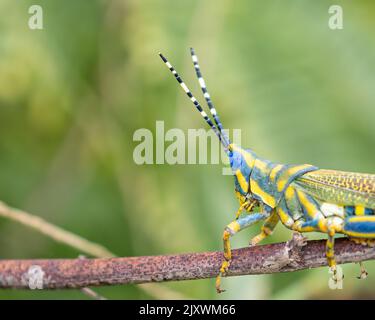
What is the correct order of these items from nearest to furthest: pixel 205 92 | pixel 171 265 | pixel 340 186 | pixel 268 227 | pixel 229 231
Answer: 1. pixel 171 265
2. pixel 229 231
3. pixel 340 186
4. pixel 268 227
5. pixel 205 92

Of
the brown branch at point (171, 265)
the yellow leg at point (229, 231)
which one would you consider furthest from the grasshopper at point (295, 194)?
the brown branch at point (171, 265)

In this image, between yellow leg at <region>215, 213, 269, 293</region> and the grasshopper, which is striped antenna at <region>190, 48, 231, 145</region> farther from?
yellow leg at <region>215, 213, 269, 293</region>

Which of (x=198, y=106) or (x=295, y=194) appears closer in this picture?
(x=295, y=194)

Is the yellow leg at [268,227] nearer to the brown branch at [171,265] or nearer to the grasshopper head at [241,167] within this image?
the grasshopper head at [241,167]

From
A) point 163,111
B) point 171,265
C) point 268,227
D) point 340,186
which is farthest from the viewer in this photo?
point 163,111

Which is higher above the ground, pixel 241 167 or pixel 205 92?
pixel 205 92

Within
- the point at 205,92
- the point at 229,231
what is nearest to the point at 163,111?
the point at 205,92

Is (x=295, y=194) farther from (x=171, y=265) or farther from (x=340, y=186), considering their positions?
(x=171, y=265)

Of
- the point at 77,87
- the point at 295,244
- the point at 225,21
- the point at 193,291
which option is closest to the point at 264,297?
the point at 193,291

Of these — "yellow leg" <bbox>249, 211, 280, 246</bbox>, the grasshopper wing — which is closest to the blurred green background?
"yellow leg" <bbox>249, 211, 280, 246</bbox>
